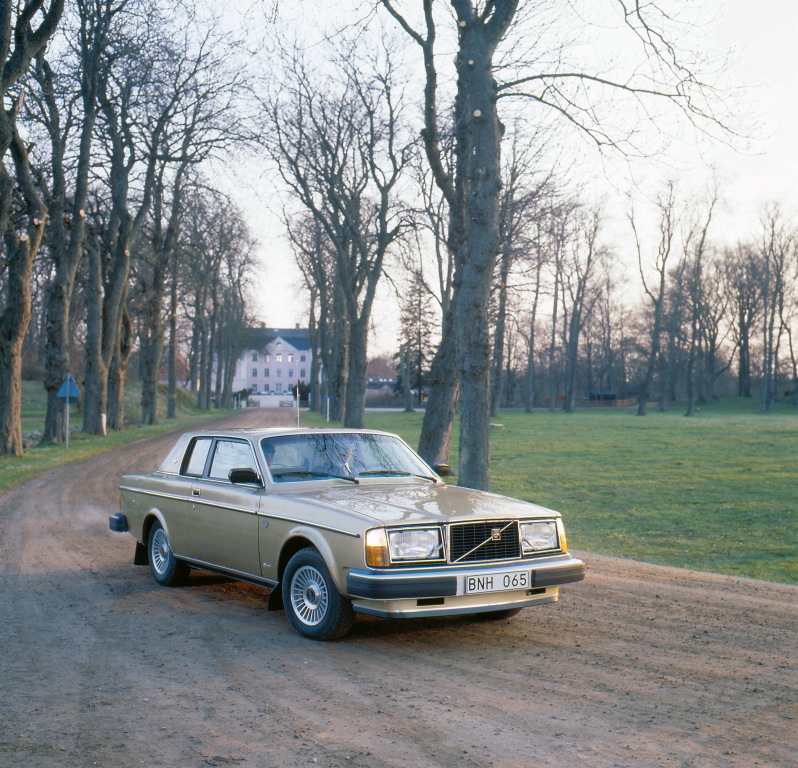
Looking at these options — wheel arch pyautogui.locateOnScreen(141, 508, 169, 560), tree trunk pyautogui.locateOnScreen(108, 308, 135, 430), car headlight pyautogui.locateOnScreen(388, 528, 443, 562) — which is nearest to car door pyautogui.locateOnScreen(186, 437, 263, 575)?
wheel arch pyautogui.locateOnScreen(141, 508, 169, 560)

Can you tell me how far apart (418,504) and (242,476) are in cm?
158

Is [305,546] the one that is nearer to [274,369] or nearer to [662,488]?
[662,488]

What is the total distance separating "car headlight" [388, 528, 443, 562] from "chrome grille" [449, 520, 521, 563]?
113 mm

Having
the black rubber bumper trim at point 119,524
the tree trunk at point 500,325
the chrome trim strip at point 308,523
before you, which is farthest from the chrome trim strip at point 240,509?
the tree trunk at point 500,325

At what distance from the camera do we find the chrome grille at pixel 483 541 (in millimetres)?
6250

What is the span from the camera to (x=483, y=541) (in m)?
6.35

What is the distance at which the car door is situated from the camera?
726 cm

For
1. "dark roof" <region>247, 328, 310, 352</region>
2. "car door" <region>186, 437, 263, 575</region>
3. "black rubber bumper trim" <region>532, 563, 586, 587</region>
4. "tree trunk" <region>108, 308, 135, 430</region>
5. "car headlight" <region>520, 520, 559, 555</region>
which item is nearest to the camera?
"black rubber bumper trim" <region>532, 563, 586, 587</region>

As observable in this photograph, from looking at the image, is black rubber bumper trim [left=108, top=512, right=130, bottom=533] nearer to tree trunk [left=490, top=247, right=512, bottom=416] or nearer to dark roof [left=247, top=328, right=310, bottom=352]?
tree trunk [left=490, top=247, right=512, bottom=416]

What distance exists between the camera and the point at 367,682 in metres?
5.38

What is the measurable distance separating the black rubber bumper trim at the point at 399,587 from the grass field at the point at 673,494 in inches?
195

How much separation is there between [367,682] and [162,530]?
4006 millimetres

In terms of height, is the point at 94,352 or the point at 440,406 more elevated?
the point at 94,352

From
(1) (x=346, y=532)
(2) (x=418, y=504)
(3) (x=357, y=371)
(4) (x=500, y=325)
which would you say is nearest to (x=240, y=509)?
(1) (x=346, y=532)
